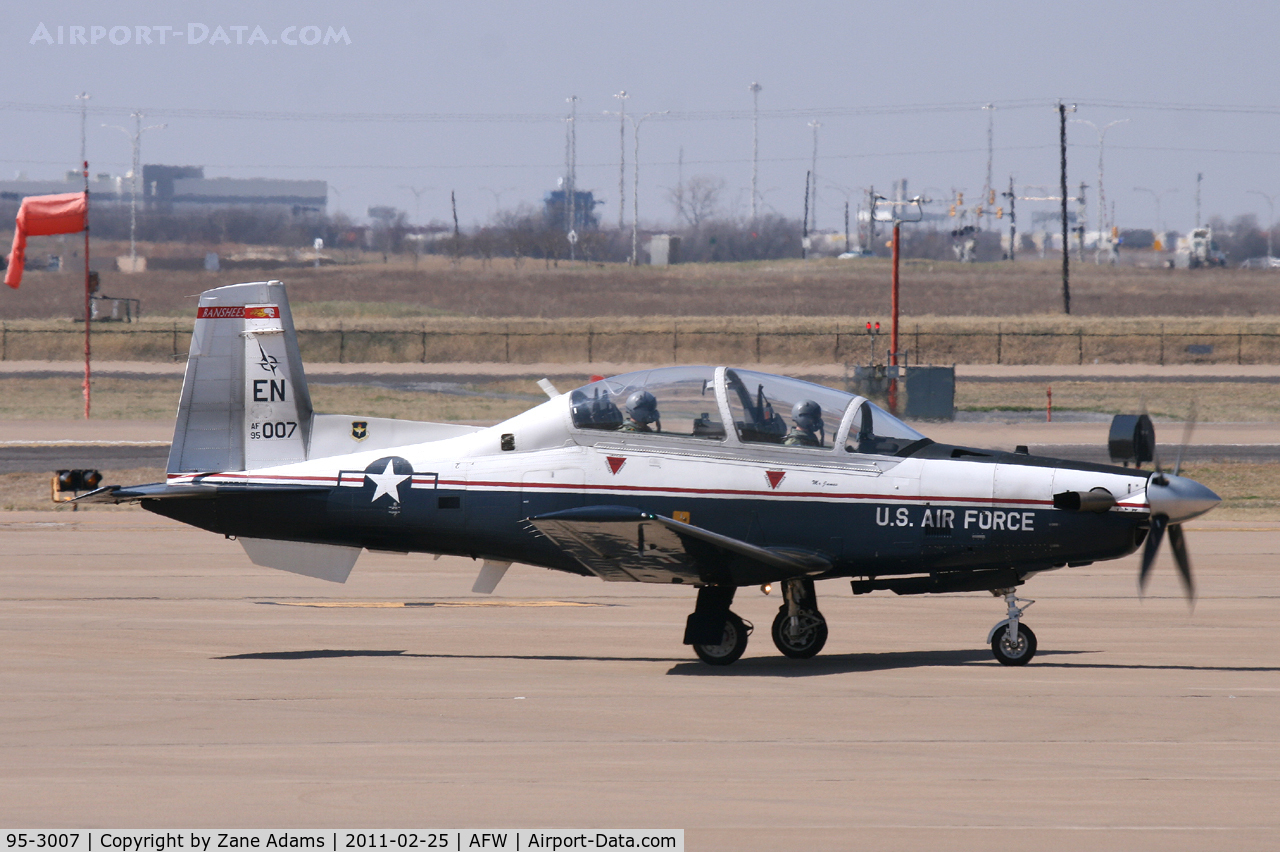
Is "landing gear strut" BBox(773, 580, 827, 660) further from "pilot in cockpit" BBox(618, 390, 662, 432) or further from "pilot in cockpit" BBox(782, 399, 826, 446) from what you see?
"pilot in cockpit" BBox(618, 390, 662, 432)

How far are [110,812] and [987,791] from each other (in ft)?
15.3

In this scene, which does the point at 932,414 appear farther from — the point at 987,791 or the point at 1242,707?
the point at 987,791

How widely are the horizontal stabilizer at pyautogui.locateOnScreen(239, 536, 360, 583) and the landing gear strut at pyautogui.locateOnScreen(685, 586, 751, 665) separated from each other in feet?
10.1

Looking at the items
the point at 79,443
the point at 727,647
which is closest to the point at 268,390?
the point at 727,647

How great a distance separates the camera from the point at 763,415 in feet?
36.7

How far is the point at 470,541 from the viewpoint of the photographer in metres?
11.6

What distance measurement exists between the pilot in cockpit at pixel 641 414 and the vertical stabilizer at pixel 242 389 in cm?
303

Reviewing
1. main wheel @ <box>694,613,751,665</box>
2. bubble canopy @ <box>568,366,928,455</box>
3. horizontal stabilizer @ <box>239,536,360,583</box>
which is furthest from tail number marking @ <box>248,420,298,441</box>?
main wheel @ <box>694,613,751,665</box>

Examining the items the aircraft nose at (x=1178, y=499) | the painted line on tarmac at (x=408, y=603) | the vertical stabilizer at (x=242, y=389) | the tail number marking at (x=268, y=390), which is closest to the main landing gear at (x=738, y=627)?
the aircraft nose at (x=1178, y=499)

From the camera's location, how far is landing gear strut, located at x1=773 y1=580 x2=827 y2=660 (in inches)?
460
